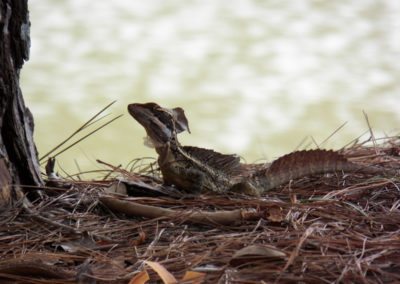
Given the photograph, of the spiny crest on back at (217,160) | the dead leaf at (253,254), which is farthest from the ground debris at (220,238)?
the spiny crest on back at (217,160)

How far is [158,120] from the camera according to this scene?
2.37 meters

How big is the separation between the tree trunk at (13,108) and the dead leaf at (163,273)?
68 centimetres

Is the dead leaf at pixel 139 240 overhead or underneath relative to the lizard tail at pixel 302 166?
underneath

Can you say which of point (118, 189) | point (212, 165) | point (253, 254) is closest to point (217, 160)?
point (212, 165)

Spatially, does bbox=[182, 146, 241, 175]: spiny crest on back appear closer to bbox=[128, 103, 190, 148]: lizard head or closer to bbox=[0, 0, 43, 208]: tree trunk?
bbox=[128, 103, 190, 148]: lizard head

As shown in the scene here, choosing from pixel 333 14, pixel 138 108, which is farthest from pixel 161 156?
pixel 333 14

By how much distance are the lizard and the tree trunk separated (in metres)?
0.37

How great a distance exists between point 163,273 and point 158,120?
0.90 meters

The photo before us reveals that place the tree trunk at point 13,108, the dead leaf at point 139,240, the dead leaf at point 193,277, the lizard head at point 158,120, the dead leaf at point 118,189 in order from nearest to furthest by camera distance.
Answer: the dead leaf at point 193,277, the dead leaf at point 139,240, the tree trunk at point 13,108, the dead leaf at point 118,189, the lizard head at point 158,120

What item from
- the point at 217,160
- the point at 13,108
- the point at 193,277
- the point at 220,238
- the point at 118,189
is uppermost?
the point at 13,108

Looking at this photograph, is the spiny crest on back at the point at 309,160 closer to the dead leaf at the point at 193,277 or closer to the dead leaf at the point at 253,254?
the dead leaf at the point at 253,254

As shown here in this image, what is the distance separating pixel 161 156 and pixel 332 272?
998 millimetres

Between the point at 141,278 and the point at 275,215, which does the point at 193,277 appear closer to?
the point at 141,278

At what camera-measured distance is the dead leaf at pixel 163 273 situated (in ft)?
4.99
